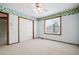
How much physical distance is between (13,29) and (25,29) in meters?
1.21

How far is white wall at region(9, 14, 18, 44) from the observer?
3.78 m

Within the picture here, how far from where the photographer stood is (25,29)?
201 inches

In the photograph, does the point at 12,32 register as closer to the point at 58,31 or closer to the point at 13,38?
the point at 13,38

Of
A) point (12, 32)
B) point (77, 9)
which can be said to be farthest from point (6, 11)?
point (77, 9)

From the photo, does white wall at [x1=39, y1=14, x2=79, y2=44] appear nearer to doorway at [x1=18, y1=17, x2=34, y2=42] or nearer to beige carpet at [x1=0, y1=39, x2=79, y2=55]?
beige carpet at [x1=0, y1=39, x2=79, y2=55]

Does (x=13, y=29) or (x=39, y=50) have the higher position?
(x=13, y=29)

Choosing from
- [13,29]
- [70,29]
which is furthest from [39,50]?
[70,29]

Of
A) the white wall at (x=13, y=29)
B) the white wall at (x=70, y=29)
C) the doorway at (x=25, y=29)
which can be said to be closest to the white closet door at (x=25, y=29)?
the doorway at (x=25, y=29)

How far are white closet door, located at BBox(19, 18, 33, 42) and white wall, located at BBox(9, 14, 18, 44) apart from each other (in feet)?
1.25

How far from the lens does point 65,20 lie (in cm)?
428

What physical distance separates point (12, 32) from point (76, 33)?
3.61m

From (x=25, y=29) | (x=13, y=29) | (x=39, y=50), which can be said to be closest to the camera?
(x=39, y=50)

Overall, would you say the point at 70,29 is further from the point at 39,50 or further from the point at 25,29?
the point at 25,29

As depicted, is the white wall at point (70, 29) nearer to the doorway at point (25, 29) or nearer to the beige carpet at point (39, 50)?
the beige carpet at point (39, 50)
